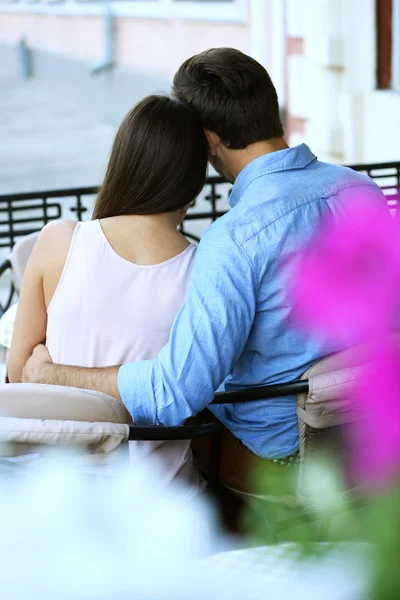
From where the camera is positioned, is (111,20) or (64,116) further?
(64,116)

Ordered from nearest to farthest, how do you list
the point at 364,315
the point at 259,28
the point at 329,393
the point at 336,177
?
the point at 364,315 < the point at 329,393 < the point at 336,177 < the point at 259,28

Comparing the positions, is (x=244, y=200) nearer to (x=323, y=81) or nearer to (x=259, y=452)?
(x=259, y=452)

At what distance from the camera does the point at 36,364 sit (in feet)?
6.48

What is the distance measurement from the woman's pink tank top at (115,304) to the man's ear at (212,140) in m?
0.25

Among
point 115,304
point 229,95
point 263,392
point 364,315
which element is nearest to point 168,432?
point 263,392

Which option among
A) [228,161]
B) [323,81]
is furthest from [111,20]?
[228,161]

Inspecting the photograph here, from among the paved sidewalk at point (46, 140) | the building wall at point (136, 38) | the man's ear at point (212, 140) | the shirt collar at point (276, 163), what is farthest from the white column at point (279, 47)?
the shirt collar at point (276, 163)

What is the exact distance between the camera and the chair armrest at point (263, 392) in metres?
1.68

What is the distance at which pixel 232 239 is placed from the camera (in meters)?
1.66

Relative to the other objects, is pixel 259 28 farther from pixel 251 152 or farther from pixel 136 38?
pixel 251 152

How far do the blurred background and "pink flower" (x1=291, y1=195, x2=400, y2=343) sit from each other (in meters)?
5.76

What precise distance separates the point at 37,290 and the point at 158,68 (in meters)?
11.9

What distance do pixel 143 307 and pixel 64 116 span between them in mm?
15613

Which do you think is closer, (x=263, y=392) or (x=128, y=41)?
(x=263, y=392)
